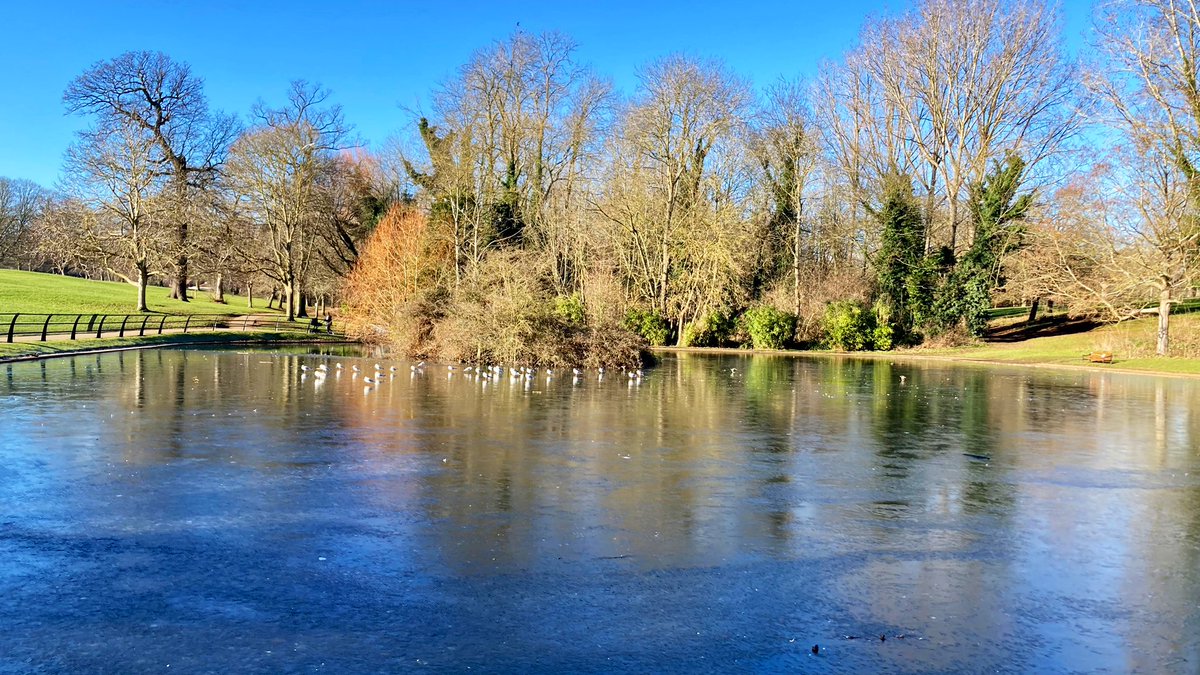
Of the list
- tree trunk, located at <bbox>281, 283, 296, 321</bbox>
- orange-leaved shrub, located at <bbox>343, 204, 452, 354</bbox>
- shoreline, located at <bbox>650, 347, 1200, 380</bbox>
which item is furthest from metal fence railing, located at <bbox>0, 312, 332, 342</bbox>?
shoreline, located at <bbox>650, 347, 1200, 380</bbox>

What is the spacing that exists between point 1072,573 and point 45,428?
12728 millimetres

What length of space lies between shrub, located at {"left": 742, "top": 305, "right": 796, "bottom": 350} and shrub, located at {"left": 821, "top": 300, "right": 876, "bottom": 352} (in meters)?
2.03

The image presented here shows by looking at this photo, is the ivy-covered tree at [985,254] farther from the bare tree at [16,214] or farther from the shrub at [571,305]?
the bare tree at [16,214]

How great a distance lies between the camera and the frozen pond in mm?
4840

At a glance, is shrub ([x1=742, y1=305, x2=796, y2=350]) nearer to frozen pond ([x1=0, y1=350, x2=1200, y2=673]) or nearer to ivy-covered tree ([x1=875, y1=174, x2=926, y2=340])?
ivy-covered tree ([x1=875, y1=174, x2=926, y2=340])

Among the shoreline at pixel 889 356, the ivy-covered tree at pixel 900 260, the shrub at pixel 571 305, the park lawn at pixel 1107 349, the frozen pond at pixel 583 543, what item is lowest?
the frozen pond at pixel 583 543

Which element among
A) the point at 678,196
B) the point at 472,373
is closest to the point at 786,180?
the point at 678,196

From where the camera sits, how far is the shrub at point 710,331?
41.4 m

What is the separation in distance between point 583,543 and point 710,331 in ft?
117

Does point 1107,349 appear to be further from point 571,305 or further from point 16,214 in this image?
point 16,214

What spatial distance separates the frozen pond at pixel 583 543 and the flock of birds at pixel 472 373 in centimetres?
655

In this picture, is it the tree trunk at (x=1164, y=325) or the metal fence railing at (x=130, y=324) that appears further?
the tree trunk at (x=1164, y=325)

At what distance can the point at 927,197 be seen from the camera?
46.9m

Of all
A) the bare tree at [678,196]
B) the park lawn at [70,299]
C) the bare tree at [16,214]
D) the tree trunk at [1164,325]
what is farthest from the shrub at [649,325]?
the bare tree at [16,214]
